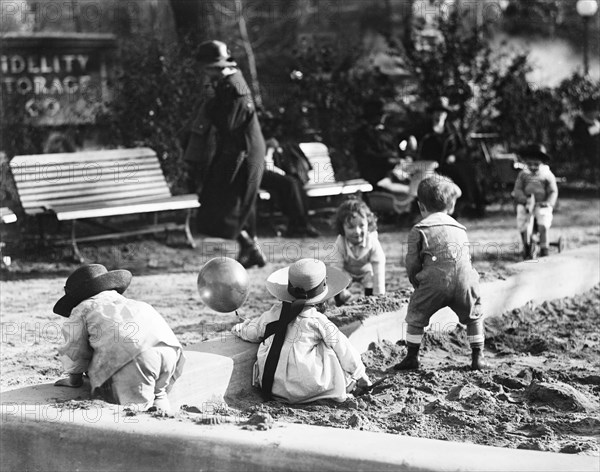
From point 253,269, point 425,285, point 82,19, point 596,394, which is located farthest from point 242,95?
point 82,19

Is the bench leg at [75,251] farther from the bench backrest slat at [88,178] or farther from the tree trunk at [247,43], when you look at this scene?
the tree trunk at [247,43]

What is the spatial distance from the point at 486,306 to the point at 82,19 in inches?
719

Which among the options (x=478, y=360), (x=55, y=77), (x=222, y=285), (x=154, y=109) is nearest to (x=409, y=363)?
(x=478, y=360)

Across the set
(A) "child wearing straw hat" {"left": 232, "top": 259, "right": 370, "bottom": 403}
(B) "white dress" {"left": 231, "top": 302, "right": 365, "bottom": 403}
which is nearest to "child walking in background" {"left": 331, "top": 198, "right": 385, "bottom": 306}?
(A) "child wearing straw hat" {"left": 232, "top": 259, "right": 370, "bottom": 403}

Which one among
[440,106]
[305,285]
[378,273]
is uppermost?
[440,106]

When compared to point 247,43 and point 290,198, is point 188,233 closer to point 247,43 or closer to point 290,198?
point 290,198

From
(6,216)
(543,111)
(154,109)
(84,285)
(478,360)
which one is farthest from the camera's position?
(543,111)

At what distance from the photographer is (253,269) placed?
10.6 m

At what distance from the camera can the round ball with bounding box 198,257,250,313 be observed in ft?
21.9

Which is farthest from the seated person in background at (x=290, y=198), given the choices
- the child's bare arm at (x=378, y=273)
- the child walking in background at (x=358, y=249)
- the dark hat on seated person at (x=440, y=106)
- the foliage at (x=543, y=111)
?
the child's bare arm at (x=378, y=273)

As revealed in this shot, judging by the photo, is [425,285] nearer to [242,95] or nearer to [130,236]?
[242,95]

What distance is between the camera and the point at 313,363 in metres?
5.67

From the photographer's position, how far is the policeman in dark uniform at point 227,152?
1079 centimetres

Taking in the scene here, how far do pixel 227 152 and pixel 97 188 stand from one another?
1736 millimetres
